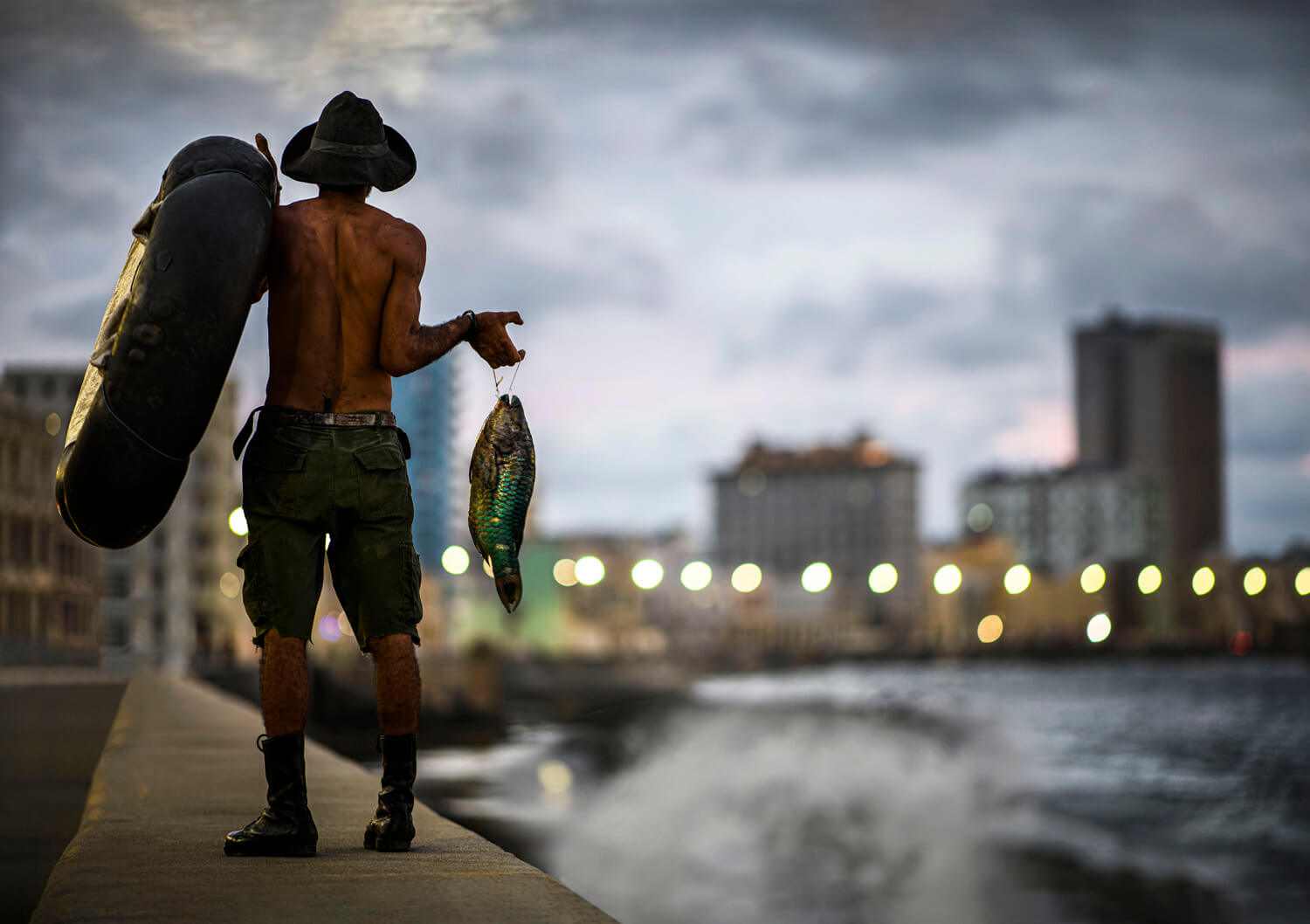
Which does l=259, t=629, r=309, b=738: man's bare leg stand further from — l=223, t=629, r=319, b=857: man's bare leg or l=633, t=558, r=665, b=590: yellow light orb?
l=633, t=558, r=665, b=590: yellow light orb

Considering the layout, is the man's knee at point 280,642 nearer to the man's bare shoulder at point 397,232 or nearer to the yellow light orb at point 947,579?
the man's bare shoulder at point 397,232

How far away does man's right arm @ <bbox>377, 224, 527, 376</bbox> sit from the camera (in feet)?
17.8

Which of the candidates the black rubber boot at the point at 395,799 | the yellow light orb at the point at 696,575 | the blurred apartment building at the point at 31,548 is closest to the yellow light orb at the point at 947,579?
the yellow light orb at the point at 696,575

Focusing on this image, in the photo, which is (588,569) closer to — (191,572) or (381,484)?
(381,484)

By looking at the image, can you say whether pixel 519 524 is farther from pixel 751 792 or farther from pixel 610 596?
pixel 610 596

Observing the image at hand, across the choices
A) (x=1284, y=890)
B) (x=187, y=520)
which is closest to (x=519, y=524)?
(x=1284, y=890)

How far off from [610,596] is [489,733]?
114877 millimetres

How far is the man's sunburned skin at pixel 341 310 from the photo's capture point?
541 cm

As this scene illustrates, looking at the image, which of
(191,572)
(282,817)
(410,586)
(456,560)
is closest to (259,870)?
(282,817)

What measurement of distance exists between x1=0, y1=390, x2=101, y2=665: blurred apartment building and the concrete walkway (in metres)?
36.1

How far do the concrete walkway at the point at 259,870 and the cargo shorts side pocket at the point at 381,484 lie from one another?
1123 millimetres

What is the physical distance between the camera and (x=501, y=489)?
571cm

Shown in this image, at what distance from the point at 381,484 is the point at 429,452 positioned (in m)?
194

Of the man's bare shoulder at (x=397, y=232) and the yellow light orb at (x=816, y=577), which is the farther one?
the yellow light orb at (x=816, y=577)
